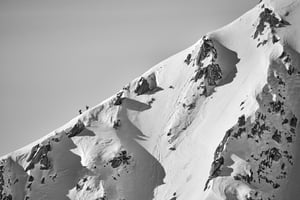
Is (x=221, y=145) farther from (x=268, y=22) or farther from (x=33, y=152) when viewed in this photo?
(x=33, y=152)

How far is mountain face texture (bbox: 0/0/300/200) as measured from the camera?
102m

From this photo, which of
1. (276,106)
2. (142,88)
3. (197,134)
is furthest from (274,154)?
(142,88)

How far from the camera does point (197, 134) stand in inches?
4523

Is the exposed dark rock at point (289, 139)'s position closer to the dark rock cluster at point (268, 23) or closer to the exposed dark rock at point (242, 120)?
the exposed dark rock at point (242, 120)

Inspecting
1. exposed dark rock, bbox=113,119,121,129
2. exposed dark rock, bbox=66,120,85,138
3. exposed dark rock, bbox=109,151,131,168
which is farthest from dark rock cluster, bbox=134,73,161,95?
exposed dark rock, bbox=109,151,131,168

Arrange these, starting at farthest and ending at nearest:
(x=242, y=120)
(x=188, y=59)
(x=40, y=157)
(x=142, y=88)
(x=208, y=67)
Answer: (x=142, y=88), (x=188, y=59), (x=208, y=67), (x=40, y=157), (x=242, y=120)

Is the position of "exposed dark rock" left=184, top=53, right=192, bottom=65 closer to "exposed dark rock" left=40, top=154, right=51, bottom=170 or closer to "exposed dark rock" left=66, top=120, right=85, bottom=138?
"exposed dark rock" left=66, top=120, right=85, bottom=138

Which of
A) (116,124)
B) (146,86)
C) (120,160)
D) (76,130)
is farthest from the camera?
(146,86)

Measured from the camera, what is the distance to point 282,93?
113 meters

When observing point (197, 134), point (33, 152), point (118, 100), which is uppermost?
point (118, 100)

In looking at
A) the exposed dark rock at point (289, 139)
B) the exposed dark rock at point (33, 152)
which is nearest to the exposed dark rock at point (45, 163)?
the exposed dark rock at point (33, 152)

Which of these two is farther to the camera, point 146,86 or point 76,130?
point 146,86

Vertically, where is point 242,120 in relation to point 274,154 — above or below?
above

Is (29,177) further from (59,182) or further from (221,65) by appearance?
(221,65)
